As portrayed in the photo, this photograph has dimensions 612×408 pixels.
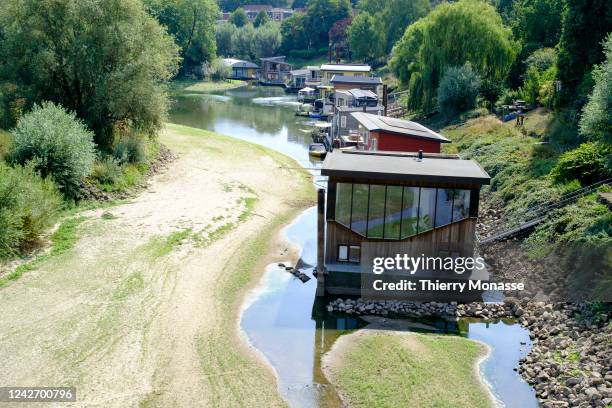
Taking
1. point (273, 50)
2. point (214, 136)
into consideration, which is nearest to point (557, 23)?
point (214, 136)

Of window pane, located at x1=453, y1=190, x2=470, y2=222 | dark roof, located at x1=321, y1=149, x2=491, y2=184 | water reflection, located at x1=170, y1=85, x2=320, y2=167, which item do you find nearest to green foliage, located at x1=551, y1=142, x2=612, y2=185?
dark roof, located at x1=321, y1=149, x2=491, y2=184

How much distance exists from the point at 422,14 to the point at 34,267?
8964cm

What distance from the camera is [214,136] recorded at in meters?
49.2

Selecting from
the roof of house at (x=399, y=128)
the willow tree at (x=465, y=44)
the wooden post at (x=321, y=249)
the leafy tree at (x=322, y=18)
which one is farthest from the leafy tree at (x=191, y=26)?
the wooden post at (x=321, y=249)

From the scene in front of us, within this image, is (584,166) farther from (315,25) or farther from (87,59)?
(315,25)

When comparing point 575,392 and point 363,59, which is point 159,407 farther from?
point 363,59

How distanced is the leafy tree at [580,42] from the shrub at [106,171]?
24.9 metres

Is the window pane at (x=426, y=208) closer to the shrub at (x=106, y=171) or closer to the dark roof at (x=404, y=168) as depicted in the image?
the dark roof at (x=404, y=168)

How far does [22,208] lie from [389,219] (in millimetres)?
13346

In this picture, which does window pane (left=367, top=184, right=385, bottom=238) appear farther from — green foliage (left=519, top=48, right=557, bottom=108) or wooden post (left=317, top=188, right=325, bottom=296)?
green foliage (left=519, top=48, right=557, bottom=108)

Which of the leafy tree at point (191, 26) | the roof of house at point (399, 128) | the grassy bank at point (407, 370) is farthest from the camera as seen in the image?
the leafy tree at point (191, 26)

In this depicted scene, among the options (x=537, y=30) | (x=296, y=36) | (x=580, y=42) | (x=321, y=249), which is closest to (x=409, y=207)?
(x=321, y=249)

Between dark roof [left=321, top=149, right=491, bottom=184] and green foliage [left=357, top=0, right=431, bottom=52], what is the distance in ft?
263

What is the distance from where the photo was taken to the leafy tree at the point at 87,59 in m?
31.3
